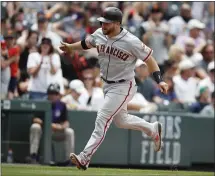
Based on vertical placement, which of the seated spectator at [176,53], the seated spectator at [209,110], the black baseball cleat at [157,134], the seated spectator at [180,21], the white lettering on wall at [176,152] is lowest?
the white lettering on wall at [176,152]

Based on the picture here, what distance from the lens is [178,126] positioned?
1565 cm

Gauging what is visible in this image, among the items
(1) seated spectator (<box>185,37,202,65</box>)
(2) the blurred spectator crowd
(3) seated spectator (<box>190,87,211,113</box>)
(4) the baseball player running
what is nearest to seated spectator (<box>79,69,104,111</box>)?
(2) the blurred spectator crowd

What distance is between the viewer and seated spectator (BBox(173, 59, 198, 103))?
16391 millimetres

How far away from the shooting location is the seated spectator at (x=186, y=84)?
1639cm

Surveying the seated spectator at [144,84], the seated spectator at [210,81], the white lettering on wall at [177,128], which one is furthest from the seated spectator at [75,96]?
the seated spectator at [210,81]

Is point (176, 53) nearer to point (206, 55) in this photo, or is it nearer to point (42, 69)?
point (206, 55)

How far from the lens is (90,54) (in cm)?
1714

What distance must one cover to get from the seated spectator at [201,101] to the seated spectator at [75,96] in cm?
243

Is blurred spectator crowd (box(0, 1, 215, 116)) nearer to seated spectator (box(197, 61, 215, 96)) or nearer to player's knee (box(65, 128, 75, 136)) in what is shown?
seated spectator (box(197, 61, 215, 96))

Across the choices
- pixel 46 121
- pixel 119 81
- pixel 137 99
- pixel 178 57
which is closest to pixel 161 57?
pixel 178 57

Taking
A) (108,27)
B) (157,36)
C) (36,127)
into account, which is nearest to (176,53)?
(157,36)

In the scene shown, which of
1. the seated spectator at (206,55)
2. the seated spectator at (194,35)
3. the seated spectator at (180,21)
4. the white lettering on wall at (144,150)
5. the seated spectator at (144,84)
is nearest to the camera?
the white lettering on wall at (144,150)

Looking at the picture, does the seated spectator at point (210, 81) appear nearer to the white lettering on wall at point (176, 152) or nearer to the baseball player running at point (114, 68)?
the white lettering on wall at point (176, 152)

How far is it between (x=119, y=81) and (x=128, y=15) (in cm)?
911
